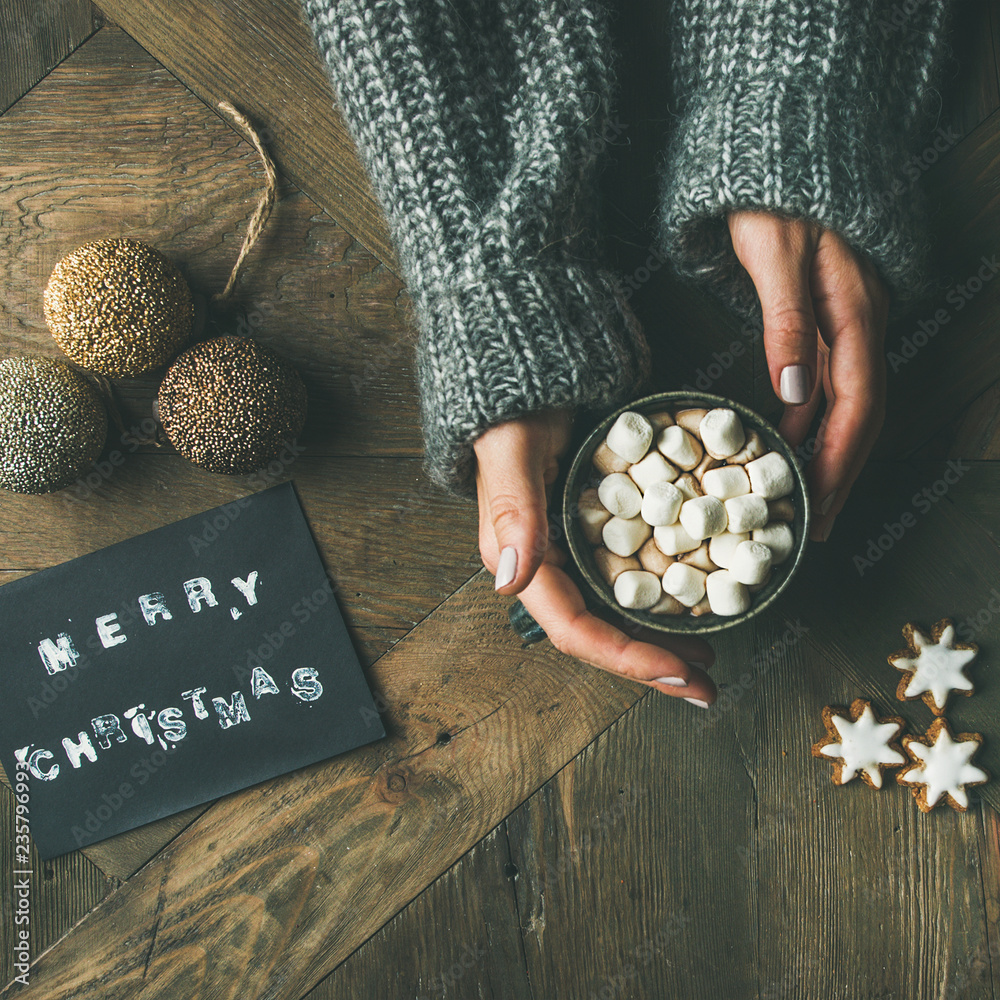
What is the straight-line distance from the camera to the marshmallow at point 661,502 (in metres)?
0.48

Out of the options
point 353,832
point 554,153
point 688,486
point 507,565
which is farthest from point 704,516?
point 353,832

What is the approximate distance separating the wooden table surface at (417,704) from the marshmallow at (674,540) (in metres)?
0.15

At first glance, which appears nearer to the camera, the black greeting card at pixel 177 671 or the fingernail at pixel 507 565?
the fingernail at pixel 507 565

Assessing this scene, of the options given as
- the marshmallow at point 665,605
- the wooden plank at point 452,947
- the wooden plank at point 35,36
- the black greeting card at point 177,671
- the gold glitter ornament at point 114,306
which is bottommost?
the wooden plank at point 452,947

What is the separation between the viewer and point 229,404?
523mm

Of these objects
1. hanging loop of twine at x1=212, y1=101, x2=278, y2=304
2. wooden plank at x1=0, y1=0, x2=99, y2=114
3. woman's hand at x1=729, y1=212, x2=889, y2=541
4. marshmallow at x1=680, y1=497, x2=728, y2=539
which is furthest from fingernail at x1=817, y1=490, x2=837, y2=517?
wooden plank at x1=0, y1=0, x2=99, y2=114

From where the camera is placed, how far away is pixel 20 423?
53cm

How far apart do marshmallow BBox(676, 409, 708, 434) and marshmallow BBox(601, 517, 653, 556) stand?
68mm

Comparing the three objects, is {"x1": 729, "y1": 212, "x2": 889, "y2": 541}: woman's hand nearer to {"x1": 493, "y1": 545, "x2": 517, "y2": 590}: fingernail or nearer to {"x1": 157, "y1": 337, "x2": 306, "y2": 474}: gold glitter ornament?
{"x1": 493, "y1": 545, "x2": 517, "y2": 590}: fingernail

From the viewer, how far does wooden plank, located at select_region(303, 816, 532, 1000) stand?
596 mm

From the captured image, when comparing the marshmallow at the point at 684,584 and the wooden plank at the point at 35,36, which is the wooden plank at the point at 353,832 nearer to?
the marshmallow at the point at 684,584

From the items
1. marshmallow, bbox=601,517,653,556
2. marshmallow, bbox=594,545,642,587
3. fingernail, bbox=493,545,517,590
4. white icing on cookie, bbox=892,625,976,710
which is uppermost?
fingernail, bbox=493,545,517,590

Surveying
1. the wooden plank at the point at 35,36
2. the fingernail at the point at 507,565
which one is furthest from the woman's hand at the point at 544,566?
the wooden plank at the point at 35,36

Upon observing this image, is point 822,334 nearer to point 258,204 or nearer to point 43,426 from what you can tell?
point 258,204
